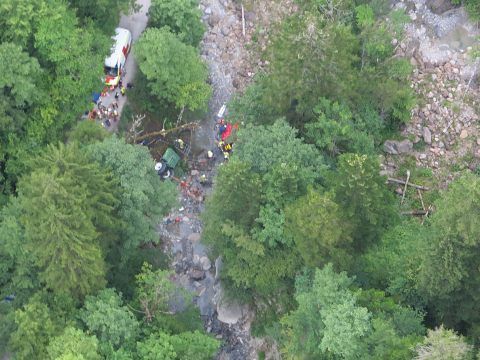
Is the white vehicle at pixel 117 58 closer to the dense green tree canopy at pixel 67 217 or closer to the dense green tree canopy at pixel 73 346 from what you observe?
the dense green tree canopy at pixel 67 217

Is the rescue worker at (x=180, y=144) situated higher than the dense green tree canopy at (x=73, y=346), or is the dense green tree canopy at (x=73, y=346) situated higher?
the dense green tree canopy at (x=73, y=346)


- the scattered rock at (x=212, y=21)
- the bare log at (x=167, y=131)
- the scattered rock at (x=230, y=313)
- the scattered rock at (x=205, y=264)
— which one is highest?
the scattered rock at (x=212, y=21)

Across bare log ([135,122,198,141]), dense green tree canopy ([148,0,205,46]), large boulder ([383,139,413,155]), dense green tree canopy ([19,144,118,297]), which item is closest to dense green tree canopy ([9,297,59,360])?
dense green tree canopy ([19,144,118,297])

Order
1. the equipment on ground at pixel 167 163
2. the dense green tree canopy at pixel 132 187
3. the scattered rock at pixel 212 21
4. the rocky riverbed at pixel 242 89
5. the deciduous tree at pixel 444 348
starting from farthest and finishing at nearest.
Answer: the scattered rock at pixel 212 21 → the equipment on ground at pixel 167 163 → the rocky riverbed at pixel 242 89 → the dense green tree canopy at pixel 132 187 → the deciduous tree at pixel 444 348

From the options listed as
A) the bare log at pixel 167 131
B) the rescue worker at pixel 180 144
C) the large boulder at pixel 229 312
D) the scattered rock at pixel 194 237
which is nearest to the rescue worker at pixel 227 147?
the bare log at pixel 167 131

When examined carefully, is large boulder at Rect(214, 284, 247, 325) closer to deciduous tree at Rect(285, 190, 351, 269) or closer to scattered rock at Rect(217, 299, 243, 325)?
scattered rock at Rect(217, 299, 243, 325)

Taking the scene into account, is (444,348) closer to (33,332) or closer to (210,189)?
(33,332)

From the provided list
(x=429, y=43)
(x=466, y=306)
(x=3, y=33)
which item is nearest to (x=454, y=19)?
(x=429, y=43)

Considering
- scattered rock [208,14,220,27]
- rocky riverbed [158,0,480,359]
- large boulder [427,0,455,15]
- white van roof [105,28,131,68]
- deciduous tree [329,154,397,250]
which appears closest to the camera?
deciduous tree [329,154,397,250]

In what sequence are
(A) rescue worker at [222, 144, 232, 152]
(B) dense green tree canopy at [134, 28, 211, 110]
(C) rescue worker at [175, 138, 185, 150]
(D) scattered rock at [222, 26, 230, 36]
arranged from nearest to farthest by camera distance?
(B) dense green tree canopy at [134, 28, 211, 110] → (A) rescue worker at [222, 144, 232, 152] → (C) rescue worker at [175, 138, 185, 150] → (D) scattered rock at [222, 26, 230, 36]
